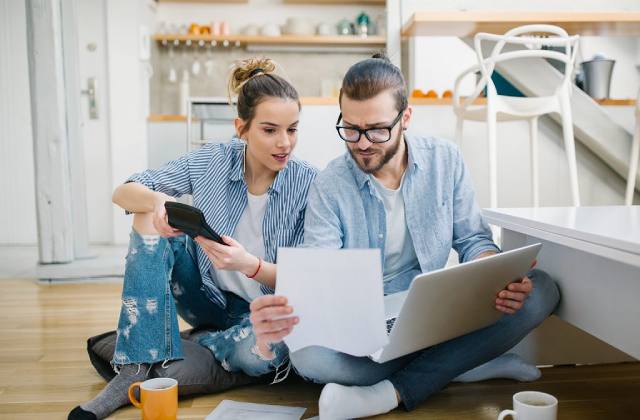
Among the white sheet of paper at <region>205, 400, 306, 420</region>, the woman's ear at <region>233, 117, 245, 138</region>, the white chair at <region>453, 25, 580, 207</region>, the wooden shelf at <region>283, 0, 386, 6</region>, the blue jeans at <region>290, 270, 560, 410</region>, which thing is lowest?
the white sheet of paper at <region>205, 400, 306, 420</region>

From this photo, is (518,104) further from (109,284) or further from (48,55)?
(48,55)

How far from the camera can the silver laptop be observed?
3.67 feet

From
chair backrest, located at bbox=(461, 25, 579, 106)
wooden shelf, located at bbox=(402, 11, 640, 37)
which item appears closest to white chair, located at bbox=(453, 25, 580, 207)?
chair backrest, located at bbox=(461, 25, 579, 106)

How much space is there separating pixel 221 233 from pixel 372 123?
1.58 feet

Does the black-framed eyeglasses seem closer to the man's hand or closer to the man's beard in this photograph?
the man's beard

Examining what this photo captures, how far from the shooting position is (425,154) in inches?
60.6

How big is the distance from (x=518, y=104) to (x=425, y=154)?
150 centimetres

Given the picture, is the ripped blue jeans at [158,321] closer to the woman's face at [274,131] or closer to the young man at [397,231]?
the young man at [397,231]

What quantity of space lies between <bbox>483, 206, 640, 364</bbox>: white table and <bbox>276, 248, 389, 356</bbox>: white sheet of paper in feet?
1.29

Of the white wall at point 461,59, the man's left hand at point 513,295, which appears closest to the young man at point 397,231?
the man's left hand at point 513,295

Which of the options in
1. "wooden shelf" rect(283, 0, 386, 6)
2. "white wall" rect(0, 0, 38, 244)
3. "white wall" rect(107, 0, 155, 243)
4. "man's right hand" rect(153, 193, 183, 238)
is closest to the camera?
"man's right hand" rect(153, 193, 183, 238)

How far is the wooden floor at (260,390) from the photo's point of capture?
4.67 ft

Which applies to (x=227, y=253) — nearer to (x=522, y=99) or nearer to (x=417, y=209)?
(x=417, y=209)

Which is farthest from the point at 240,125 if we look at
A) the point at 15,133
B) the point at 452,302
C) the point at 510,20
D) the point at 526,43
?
the point at 15,133
